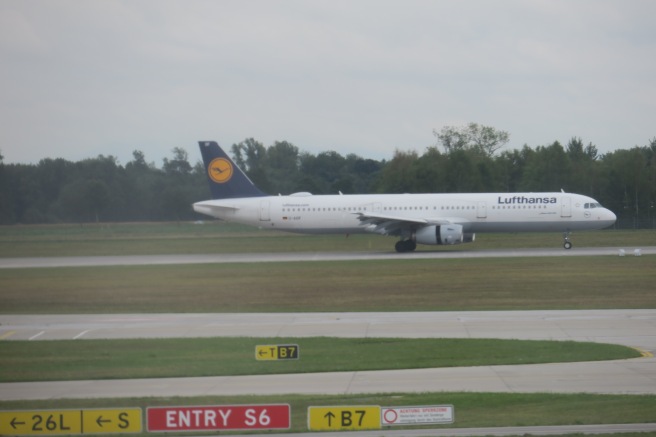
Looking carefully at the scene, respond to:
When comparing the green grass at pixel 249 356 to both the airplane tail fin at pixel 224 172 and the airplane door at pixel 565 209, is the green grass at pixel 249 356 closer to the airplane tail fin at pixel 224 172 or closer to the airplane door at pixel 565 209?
the airplane door at pixel 565 209

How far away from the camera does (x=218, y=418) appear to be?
516 inches

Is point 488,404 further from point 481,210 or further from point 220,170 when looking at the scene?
point 220,170

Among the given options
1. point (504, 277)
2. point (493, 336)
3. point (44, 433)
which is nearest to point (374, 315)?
point (493, 336)

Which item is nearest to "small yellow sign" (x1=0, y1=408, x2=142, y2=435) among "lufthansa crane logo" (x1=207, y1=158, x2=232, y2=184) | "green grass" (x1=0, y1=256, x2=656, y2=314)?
"green grass" (x1=0, y1=256, x2=656, y2=314)

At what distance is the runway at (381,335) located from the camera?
16.8 m

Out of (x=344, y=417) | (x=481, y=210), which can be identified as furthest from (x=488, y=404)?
(x=481, y=210)

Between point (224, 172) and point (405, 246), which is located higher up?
point (224, 172)

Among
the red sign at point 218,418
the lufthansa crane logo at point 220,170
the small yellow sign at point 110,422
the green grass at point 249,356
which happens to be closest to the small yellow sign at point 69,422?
the small yellow sign at point 110,422

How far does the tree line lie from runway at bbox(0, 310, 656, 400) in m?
6.62

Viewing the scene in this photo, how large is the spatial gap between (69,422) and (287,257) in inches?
1571

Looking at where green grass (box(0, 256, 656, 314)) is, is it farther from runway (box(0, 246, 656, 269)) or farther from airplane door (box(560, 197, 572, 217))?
airplane door (box(560, 197, 572, 217))

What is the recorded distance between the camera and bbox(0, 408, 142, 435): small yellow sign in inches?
494

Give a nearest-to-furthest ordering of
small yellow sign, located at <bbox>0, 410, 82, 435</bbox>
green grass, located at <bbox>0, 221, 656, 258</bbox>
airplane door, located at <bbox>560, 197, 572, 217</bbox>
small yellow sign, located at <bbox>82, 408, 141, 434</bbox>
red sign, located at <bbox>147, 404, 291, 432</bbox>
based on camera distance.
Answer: small yellow sign, located at <bbox>82, 408, 141, 434</bbox> → small yellow sign, located at <bbox>0, 410, 82, 435</bbox> → red sign, located at <bbox>147, 404, 291, 432</bbox> → airplane door, located at <bbox>560, 197, 572, 217</bbox> → green grass, located at <bbox>0, 221, 656, 258</bbox>

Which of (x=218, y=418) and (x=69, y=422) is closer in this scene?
(x=69, y=422)
